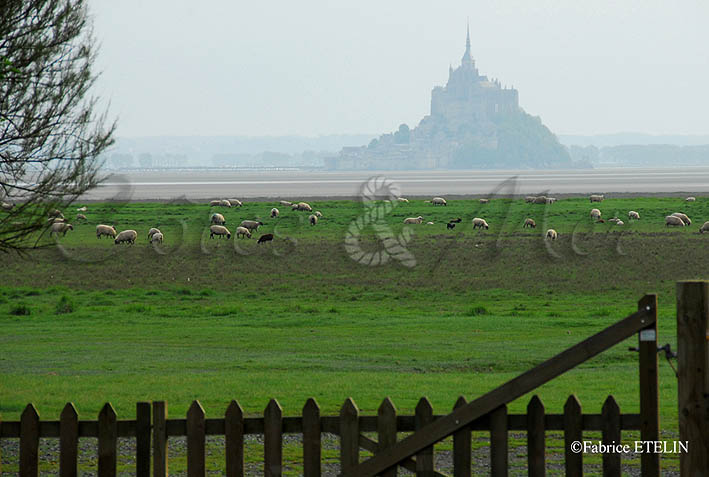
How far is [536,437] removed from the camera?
20.1ft

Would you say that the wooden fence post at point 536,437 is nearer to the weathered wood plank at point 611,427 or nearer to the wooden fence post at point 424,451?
the weathered wood plank at point 611,427

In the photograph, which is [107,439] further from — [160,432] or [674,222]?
[674,222]

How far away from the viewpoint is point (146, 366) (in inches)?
664

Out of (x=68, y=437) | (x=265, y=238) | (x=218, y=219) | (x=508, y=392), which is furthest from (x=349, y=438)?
(x=218, y=219)

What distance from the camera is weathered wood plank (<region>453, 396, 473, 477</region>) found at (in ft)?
19.7

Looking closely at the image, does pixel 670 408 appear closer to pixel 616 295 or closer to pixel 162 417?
pixel 162 417

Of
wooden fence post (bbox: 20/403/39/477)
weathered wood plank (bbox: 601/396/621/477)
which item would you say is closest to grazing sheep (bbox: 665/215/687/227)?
weathered wood plank (bbox: 601/396/621/477)

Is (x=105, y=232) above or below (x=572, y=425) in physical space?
below

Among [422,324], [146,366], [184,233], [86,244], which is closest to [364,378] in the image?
[146,366]

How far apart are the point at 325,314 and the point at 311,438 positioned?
19724 millimetres

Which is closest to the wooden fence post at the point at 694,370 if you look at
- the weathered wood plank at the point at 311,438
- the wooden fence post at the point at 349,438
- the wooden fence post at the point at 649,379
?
the wooden fence post at the point at 649,379

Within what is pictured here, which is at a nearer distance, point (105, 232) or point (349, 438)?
point (349, 438)

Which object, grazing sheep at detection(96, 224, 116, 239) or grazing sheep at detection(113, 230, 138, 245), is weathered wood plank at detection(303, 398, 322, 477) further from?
grazing sheep at detection(96, 224, 116, 239)

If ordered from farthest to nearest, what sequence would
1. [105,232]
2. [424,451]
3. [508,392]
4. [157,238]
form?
[105,232], [157,238], [424,451], [508,392]
